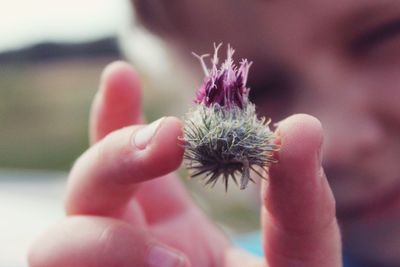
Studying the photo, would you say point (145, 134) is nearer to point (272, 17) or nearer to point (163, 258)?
point (163, 258)

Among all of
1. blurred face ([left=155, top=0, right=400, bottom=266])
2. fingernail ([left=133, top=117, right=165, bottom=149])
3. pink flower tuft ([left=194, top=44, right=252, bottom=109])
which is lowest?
fingernail ([left=133, top=117, right=165, bottom=149])

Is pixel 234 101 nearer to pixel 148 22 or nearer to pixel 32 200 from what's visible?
pixel 148 22

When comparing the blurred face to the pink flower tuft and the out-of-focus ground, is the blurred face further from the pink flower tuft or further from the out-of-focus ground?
the out-of-focus ground

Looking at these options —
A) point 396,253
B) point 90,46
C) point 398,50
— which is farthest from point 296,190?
point 90,46

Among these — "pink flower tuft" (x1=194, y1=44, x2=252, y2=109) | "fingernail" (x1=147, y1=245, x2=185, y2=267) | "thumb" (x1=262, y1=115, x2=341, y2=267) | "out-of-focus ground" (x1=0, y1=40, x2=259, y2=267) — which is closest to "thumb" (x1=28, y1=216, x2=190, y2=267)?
"fingernail" (x1=147, y1=245, x2=185, y2=267)

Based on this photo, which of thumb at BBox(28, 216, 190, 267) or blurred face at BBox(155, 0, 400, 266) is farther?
blurred face at BBox(155, 0, 400, 266)

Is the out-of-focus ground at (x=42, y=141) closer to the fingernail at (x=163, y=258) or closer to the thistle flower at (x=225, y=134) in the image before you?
the fingernail at (x=163, y=258)
